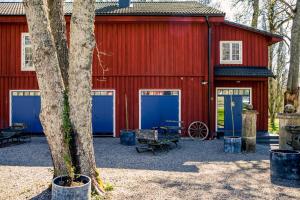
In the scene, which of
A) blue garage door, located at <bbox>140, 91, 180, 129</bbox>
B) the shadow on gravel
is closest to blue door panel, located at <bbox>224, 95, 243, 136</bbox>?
blue garage door, located at <bbox>140, 91, 180, 129</bbox>

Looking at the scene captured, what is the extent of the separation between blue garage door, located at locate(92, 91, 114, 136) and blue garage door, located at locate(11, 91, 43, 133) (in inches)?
107

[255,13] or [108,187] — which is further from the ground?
[255,13]

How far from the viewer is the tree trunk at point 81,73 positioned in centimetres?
632

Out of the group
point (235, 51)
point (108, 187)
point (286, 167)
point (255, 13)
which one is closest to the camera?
point (108, 187)

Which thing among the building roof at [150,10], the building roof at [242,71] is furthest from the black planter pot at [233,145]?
the building roof at [150,10]

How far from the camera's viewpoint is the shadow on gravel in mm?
9828

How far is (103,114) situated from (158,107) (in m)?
2.61

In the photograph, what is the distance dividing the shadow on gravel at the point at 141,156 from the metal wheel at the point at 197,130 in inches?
56.7

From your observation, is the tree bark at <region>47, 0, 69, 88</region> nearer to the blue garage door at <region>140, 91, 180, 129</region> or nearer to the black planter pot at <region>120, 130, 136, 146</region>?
the black planter pot at <region>120, 130, 136, 146</region>

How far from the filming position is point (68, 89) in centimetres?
639

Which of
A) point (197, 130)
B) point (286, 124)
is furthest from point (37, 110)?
point (286, 124)

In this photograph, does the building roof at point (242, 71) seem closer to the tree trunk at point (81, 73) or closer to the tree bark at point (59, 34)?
the tree bark at point (59, 34)

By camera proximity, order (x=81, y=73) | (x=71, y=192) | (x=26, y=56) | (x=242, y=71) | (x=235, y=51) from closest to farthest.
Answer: (x=71, y=192)
(x=81, y=73)
(x=242, y=71)
(x=26, y=56)
(x=235, y=51)

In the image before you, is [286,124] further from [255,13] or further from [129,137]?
[255,13]
